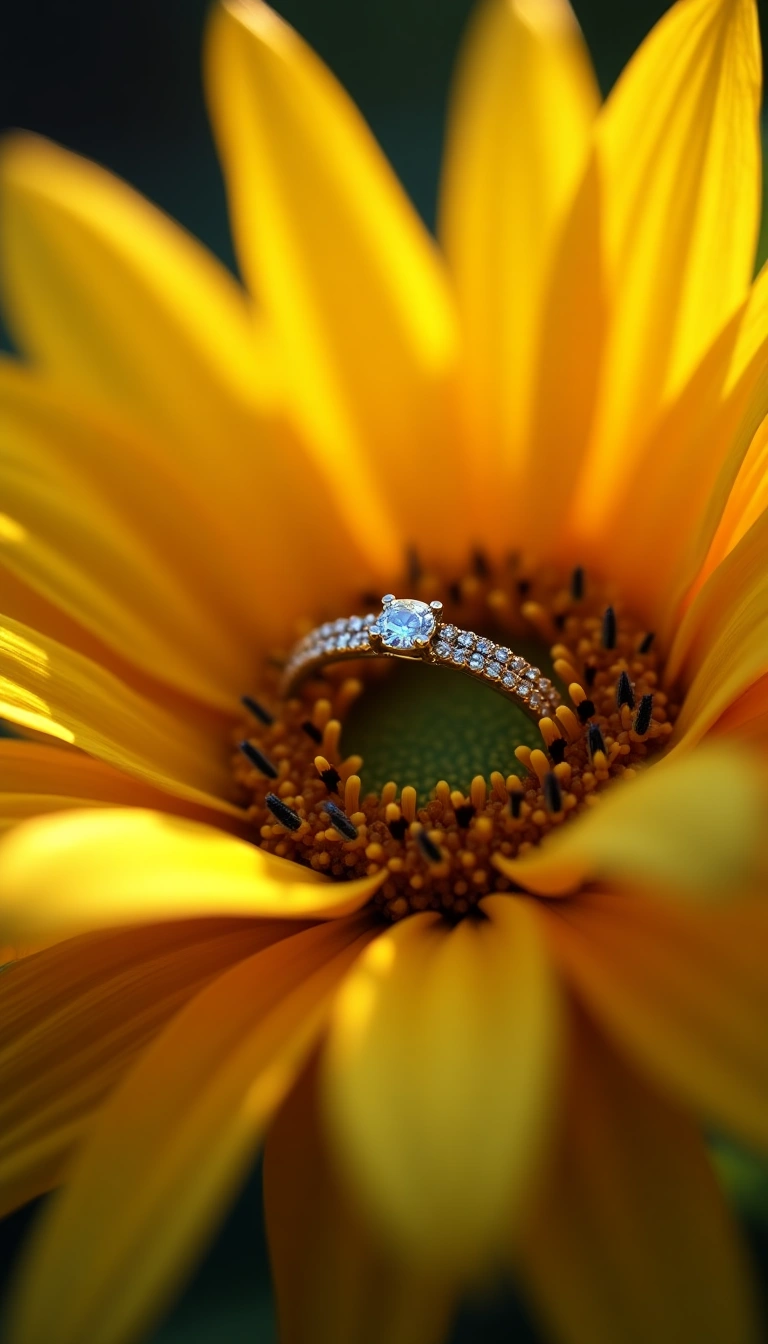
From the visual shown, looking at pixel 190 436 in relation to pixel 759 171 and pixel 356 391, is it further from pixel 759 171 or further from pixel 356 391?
pixel 759 171

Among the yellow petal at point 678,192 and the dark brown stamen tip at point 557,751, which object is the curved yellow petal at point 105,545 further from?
the yellow petal at point 678,192

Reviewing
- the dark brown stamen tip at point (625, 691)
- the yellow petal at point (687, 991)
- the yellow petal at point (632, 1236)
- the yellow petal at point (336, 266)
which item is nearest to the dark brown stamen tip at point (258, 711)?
the yellow petal at point (336, 266)

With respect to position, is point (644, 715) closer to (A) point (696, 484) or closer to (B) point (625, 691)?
(B) point (625, 691)

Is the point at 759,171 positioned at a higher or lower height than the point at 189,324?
higher

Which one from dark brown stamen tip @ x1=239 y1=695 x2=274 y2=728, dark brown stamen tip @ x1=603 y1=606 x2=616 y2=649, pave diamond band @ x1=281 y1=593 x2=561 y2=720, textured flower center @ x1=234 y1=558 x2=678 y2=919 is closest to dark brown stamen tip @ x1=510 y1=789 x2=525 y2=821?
textured flower center @ x1=234 y1=558 x2=678 y2=919

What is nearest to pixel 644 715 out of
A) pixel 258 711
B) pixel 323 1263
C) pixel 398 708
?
pixel 398 708

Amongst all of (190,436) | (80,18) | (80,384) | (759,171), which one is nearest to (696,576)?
(759,171)

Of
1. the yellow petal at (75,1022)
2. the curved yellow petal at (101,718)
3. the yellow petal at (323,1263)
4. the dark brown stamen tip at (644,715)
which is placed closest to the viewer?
the yellow petal at (323,1263)
